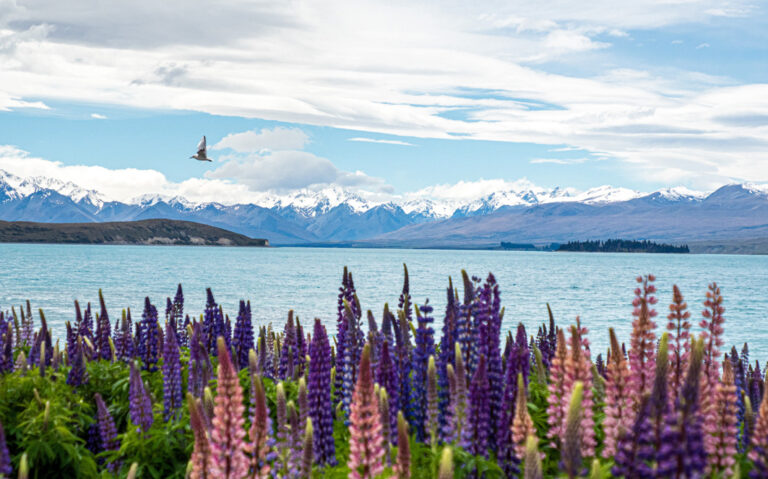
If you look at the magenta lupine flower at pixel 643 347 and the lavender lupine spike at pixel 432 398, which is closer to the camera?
the magenta lupine flower at pixel 643 347

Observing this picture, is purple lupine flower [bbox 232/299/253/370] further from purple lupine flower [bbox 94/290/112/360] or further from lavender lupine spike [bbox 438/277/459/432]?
lavender lupine spike [bbox 438/277/459/432]

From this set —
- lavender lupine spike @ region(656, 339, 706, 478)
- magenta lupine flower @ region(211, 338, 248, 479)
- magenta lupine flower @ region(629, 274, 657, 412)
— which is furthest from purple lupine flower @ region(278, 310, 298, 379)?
lavender lupine spike @ region(656, 339, 706, 478)

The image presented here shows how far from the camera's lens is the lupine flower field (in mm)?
4523

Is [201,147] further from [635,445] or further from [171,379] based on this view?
[635,445]

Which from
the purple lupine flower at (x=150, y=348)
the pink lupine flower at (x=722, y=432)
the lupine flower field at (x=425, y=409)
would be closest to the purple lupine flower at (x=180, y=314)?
the purple lupine flower at (x=150, y=348)

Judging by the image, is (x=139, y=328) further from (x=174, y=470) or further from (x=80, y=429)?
(x=174, y=470)

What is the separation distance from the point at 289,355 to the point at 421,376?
4.00 metres

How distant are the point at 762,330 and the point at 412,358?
55.8 m

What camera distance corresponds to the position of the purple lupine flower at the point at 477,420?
21.9 feet

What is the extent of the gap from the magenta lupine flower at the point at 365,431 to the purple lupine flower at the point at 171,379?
577cm

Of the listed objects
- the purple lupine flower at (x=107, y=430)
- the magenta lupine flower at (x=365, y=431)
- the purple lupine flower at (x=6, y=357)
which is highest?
the magenta lupine flower at (x=365, y=431)

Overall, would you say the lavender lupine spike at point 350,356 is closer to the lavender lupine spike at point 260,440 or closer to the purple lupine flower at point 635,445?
the lavender lupine spike at point 260,440

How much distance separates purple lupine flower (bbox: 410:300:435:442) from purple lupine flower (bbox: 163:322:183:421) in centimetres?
394

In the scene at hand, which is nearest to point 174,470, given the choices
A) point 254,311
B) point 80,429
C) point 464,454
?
point 80,429
